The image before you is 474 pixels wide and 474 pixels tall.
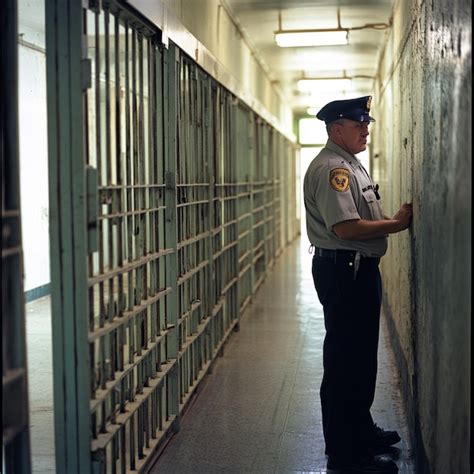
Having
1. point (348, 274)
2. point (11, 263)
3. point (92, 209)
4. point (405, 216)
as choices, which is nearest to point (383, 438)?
point (348, 274)

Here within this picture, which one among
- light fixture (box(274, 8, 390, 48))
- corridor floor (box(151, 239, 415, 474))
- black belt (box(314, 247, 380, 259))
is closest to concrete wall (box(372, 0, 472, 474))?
black belt (box(314, 247, 380, 259))

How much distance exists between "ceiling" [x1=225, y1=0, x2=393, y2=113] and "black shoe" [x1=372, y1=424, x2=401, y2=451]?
424cm

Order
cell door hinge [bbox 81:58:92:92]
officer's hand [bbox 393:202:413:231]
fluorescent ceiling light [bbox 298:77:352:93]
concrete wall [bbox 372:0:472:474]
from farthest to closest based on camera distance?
1. fluorescent ceiling light [bbox 298:77:352:93]
2. officer's hand [bbox 393:202:413:231]
3. cell door hinge [bbox 81:58:92:92]
4. concrete wall [bbox 372:0:472:474]

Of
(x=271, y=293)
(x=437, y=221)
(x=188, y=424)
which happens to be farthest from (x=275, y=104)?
(x=437, y=221)

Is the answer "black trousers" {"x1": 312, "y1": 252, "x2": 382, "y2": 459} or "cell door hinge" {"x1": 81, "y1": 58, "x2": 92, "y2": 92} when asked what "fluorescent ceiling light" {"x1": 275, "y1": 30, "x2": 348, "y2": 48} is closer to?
"black trousers" {"x1": 312, "y1": 252, "x2": 382, "y2": 459}

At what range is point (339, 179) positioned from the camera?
11.0 feet

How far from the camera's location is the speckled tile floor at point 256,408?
3.51m

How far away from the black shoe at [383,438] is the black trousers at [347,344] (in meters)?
0.08

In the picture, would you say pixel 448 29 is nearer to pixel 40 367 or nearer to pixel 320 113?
pixel 320 113

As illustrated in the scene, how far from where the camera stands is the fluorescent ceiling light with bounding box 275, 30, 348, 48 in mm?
7246

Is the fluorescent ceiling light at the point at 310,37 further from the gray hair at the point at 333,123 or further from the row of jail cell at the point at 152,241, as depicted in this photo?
the gray hair at the point at 333,123

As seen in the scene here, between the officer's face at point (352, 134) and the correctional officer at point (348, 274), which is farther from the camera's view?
the officer's face at point (352, 134)

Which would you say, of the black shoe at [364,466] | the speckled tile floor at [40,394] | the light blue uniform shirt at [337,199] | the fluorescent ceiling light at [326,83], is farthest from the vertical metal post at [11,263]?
the fluorescent ceiling light at [326,83]

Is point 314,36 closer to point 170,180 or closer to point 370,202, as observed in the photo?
point 170,180
